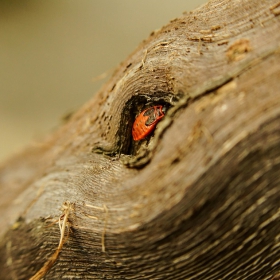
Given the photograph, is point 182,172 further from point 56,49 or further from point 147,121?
point 56,49

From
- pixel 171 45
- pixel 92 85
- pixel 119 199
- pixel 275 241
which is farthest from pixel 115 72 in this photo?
pixel 92 85

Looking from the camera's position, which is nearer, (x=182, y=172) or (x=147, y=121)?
(x=182, y=172)

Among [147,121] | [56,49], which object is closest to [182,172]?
[147,121]

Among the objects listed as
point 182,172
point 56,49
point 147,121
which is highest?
point 56,49

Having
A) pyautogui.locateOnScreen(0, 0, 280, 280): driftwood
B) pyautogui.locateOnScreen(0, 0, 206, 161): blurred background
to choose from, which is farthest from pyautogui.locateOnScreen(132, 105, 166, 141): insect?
pyautogui.locateOnScreen(0, 0, 206, 161): blurred background

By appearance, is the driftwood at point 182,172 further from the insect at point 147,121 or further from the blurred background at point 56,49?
the blurred background at point 56,49

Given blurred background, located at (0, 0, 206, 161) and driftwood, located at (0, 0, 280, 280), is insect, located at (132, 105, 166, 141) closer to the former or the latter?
driftwood, located at (0, 0, 280, 280)
